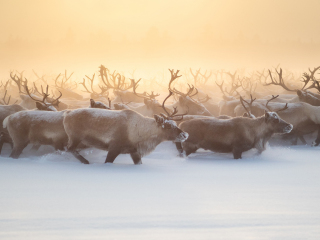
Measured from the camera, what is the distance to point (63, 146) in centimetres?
575

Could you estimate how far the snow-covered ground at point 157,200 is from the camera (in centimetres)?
247

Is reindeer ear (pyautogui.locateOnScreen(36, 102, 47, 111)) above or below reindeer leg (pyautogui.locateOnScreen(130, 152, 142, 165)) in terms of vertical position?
above

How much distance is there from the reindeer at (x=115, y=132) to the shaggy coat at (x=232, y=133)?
84cm

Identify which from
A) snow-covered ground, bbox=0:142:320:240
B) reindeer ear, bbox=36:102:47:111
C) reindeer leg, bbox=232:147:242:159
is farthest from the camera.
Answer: reindeer ear, bbox=36:102:47:111

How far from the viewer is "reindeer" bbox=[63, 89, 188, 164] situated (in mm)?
5320

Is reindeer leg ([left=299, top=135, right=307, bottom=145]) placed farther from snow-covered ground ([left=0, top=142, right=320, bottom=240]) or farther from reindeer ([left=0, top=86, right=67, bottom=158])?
reindeer ([left=0, top=86, right=67, bottom=158])

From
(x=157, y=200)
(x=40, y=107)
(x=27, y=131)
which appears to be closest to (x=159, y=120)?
(x=27, y=131)

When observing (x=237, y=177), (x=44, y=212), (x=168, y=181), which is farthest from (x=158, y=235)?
(x=237, y=177)

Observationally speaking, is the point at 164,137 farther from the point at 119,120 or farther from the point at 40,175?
the point at 40,175

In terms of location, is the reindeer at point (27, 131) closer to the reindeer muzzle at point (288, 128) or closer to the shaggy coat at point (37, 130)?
the shaggy coat at point (37, 130)

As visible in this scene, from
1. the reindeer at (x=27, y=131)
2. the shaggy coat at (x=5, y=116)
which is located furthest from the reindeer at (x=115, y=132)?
the shaggy coat at (x=5, y=116)

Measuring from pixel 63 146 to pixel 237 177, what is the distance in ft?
8.13

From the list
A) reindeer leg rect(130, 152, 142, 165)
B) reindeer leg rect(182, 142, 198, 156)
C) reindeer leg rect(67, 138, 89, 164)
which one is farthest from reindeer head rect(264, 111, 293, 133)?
reindeer leg rect(67, 138, 89, 164)

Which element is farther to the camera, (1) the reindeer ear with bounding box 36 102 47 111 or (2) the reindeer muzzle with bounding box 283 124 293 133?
(1) the reindeer ear with bounding box 36 102 47 111
